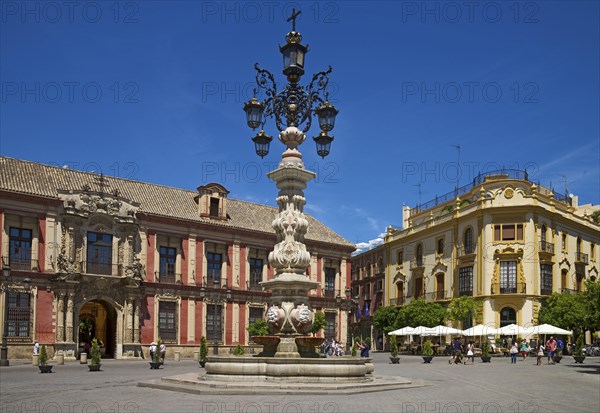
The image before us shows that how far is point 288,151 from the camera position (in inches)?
752

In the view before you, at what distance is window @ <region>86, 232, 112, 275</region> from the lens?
133ft

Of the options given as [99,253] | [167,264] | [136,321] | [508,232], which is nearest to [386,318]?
[508,232]

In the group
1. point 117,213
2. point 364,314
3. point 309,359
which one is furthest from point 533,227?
point 309,359

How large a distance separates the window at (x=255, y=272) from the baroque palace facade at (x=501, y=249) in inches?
558

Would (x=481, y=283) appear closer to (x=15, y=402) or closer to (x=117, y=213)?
(x=117, y=213)

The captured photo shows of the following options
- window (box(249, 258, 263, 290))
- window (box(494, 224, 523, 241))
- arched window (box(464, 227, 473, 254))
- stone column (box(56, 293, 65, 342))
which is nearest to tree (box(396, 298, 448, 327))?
arched window (box(464, 227, 473, 254))

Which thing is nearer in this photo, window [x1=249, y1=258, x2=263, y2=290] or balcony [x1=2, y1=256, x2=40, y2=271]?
balcony [x1=2, y1=256, x2=40, y2=271]

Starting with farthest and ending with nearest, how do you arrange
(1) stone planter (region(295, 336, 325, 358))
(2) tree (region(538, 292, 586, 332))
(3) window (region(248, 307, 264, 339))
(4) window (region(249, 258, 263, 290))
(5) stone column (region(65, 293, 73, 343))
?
(4) window (region(249, 258, 263, 290))
(3) window (region(248, 307, 264, 339))
(2) tree (region(538, 292, 586, 332))
(5) stone column (region(65, 293, 73, 343))
(1) stone planter (region(295, 336, 325, 358))

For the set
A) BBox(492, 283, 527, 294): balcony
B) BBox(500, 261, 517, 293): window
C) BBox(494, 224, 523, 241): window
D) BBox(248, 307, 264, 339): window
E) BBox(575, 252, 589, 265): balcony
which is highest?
BBox(494, 224, 523, 241): window

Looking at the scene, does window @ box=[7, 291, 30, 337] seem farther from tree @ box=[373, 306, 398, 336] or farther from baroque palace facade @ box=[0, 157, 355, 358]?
tree @ box=[373, 306, 398, 336]

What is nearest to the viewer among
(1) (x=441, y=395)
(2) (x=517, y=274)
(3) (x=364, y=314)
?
(1) (x=441, y=395)

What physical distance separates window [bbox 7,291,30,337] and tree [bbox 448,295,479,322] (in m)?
27.0

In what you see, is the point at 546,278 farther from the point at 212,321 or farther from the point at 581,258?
the point at 212,321

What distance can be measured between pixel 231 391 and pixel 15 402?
4060 mm
